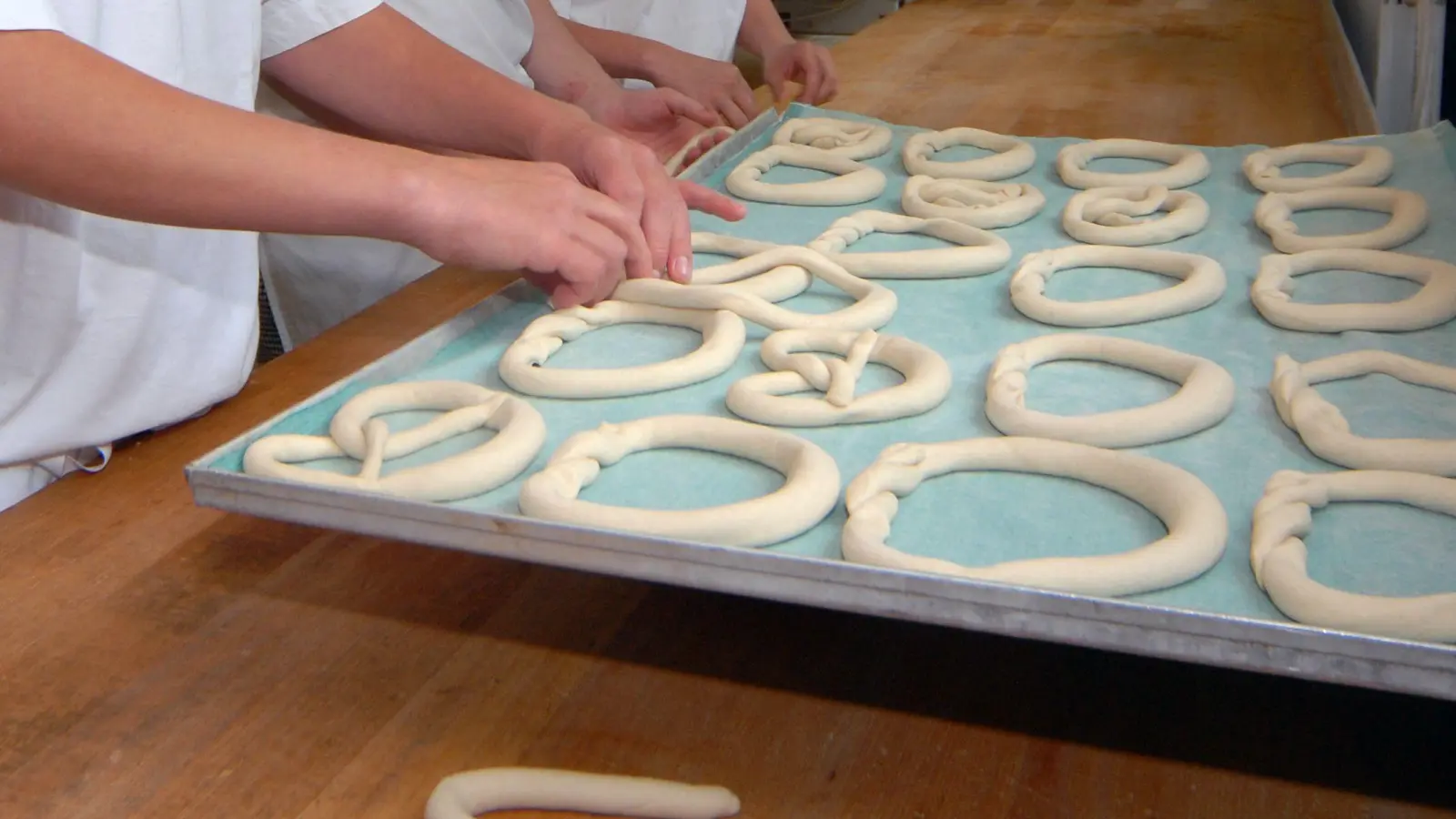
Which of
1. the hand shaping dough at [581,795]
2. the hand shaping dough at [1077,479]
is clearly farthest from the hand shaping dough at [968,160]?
the hand shaping dough at [581,795]

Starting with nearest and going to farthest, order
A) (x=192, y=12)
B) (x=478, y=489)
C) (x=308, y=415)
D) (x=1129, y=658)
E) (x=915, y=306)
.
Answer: (x=1129, y=658)
(x=478, y=489)
(x=308, y=415)
(x=192, y=12)
(x=915, y=306)

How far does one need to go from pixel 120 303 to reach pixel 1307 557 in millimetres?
1090

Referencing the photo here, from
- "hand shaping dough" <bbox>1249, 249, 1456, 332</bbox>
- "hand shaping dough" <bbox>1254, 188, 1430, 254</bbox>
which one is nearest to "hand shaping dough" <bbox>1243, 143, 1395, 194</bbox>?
"hand shaping dough" <bbox>1254, 188, 1430, 254</bbox>

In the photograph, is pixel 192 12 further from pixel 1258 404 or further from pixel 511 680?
pixel 1258 404

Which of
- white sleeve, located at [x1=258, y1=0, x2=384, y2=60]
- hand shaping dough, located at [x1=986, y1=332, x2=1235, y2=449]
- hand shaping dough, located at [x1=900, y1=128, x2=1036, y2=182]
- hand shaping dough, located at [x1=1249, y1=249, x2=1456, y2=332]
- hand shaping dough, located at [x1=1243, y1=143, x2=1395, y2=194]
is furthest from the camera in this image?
hand shaping dough, located at [x1=900, y1=128, x2=1036, y2=182]

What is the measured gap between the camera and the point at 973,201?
1.72 m

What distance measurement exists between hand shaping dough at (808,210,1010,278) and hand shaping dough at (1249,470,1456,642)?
57cm

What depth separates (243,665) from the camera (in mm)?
922

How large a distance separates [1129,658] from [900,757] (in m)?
0.21

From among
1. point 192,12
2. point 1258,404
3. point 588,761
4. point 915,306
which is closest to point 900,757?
point 588,761

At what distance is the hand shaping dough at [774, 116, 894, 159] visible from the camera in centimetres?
194

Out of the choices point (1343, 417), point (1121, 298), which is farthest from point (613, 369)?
point (1343, 417)

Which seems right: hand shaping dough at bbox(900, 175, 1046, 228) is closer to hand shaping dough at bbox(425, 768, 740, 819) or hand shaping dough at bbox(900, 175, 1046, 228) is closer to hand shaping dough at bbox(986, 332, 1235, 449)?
hand shaping dough at bbox(986, 332, 1235, 449)

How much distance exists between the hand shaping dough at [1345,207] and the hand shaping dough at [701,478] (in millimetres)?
789
